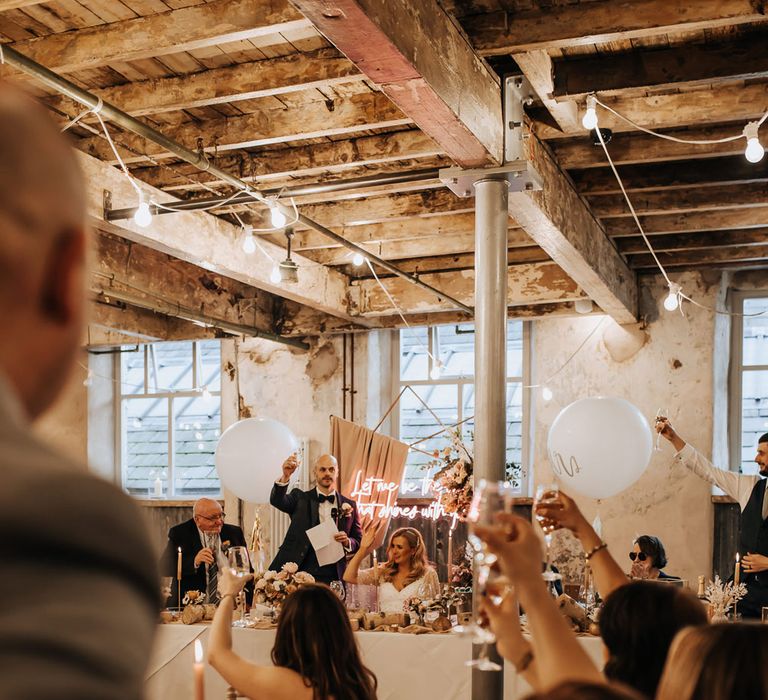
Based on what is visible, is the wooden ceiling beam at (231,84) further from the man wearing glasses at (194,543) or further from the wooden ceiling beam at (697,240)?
the wooden ceiling beam at (697,240)

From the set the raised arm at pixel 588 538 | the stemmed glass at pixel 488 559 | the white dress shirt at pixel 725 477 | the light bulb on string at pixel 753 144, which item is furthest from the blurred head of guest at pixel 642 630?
the white dress shirt at pixel 725 477

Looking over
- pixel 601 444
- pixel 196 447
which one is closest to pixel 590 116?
pixel 601 444

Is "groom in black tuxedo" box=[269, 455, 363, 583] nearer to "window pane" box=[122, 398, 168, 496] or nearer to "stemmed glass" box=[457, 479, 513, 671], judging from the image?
"stemmed glass" box=[457, 479, 513, 671]

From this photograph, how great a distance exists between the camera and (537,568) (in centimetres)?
144

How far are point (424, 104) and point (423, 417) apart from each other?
6687 millimetres

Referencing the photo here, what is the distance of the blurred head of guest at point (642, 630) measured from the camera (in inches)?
72.5

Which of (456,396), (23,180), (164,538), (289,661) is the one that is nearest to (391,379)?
(456,396)

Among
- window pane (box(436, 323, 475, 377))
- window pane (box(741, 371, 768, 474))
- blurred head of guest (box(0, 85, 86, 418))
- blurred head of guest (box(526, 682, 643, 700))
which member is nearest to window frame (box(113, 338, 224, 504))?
window pane (box(436, 323, 475, 377))

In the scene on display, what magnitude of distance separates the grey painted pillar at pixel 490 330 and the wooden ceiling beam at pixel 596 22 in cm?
71

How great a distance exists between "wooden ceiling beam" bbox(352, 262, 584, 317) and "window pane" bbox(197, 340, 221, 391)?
2786mm

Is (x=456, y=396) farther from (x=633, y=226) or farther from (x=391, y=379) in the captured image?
(x=633, y=226)

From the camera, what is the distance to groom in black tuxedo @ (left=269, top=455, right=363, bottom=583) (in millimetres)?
6125

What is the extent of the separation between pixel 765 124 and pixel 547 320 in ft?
14.2

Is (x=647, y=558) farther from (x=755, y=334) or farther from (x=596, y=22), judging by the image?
(x=755, y=334)
